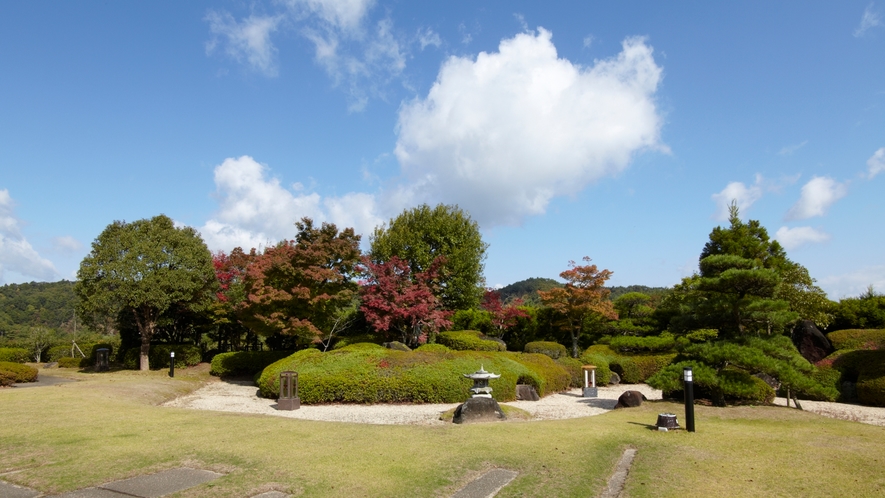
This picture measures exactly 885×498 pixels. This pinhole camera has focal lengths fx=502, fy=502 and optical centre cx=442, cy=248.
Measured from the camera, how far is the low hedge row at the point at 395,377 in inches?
528

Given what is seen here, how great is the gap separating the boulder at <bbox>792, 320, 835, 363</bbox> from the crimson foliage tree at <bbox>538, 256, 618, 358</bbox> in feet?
22.7

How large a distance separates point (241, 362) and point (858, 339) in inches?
883

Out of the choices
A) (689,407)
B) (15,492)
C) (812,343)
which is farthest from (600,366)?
(15,492)

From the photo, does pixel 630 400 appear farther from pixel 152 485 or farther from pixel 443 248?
pixel 443 248

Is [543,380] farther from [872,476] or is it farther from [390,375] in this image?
[872,476]

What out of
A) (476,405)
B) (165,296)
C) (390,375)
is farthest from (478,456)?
(165,296)

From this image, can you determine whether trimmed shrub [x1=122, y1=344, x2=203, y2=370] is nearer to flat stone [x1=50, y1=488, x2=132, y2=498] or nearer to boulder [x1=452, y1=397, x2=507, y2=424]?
boulder [x1=452, y1=397, x2=507, y2=424]

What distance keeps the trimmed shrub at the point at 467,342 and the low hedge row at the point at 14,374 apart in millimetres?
15184

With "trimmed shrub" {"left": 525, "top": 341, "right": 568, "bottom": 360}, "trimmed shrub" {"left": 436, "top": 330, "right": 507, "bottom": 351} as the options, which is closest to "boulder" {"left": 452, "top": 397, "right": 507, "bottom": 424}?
"trimmed shrub" {"left": 436, "top": 330, "right": 507, "bottom": 351}

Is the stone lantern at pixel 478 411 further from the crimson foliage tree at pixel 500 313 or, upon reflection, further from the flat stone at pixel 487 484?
the crimson foliage tree at pixel 500 313

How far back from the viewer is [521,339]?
25844mm

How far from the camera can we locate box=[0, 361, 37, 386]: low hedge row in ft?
55.3

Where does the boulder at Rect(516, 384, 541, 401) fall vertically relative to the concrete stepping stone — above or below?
below

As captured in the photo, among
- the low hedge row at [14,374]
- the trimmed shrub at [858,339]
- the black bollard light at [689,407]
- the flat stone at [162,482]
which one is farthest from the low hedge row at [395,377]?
the trimmed shrub at [858,339]
